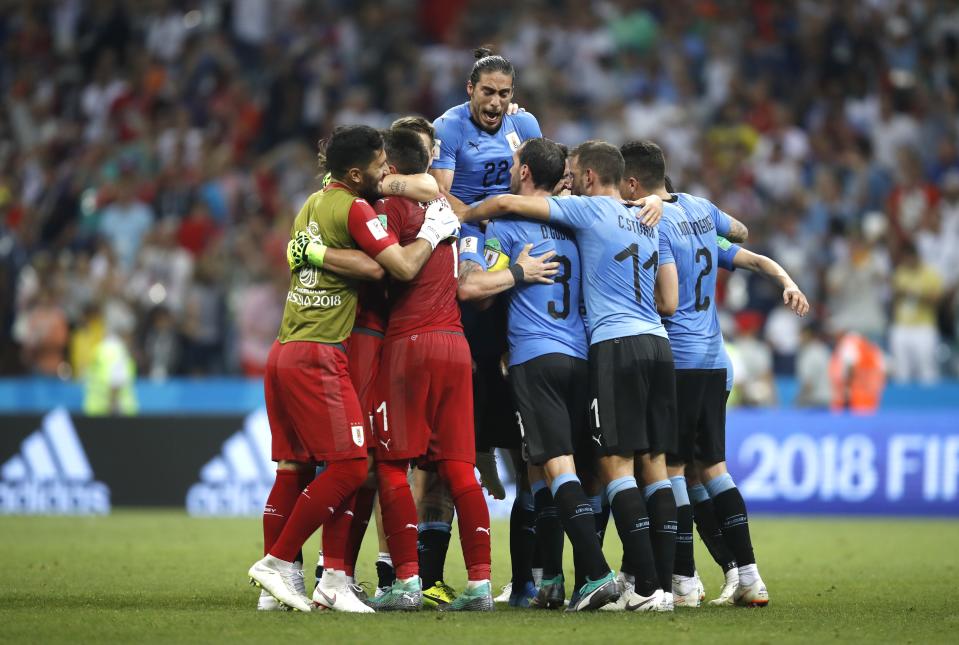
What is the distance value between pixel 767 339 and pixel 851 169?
10.4ft

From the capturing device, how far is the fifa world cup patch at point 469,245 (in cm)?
922

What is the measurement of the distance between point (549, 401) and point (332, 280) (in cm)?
150

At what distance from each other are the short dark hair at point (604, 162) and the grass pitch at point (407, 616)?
273 centimetres

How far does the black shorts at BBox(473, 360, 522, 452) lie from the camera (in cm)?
953

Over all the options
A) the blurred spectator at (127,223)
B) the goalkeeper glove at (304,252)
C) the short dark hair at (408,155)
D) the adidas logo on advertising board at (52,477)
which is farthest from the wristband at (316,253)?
the blurred spectator at (127,223)

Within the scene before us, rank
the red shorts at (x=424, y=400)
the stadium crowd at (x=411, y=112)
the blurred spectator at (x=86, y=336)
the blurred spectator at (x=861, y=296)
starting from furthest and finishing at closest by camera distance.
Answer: the blurred spectator at (x=86, y=336), the stadium crowd at (x=411, y=112), the blurred spectator at (x=861, y=296), the red shorts at (x=424, y=400)

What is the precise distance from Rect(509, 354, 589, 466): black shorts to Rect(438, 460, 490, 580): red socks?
410 mm

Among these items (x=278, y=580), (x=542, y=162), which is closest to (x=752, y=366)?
(x=542, y=162)

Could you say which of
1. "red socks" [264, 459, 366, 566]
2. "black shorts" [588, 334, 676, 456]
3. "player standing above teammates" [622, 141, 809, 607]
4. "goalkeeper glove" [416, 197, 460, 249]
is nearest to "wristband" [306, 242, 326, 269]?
"goalkeeper glove" [416, 197, 460, 249]

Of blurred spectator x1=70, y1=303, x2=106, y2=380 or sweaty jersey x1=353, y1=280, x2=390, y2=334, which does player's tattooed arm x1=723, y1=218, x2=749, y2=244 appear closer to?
sweaty jersey x1=353, y1=280, x2=390, y2=334

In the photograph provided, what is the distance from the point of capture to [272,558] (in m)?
8.38

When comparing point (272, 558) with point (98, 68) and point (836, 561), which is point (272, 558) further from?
point (98, 68)

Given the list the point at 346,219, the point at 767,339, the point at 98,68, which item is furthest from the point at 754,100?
the point at 346,219

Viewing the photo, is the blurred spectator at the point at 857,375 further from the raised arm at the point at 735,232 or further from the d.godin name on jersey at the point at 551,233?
the d.godin name on jersey at the point at 551,233
